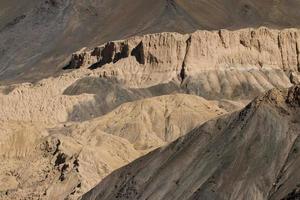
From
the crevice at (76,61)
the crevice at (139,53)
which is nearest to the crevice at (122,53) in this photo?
the crevice at (139,53)

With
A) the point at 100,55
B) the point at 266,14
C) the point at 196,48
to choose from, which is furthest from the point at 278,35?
the point at 266,14

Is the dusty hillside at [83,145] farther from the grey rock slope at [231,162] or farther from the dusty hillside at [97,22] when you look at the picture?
the dusty hillside at [97,22]

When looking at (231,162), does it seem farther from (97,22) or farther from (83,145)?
(97,22)

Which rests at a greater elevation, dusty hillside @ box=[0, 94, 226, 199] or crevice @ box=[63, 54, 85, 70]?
dusty hillside @ box=[0, 94, 226, 199]

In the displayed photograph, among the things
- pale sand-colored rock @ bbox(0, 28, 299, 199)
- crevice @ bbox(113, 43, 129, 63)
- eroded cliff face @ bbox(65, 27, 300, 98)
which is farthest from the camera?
crevice @ bbox(113, 43, 129, 63)

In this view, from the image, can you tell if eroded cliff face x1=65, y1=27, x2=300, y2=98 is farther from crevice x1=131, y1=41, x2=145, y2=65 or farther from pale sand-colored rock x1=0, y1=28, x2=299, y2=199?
pale sand-colored rock x1=0, y1=28, x2=299, y2=199

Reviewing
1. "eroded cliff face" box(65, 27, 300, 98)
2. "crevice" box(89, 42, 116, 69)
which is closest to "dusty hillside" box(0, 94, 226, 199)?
"eroded cliff face" box(65, 27, 300, 98)
